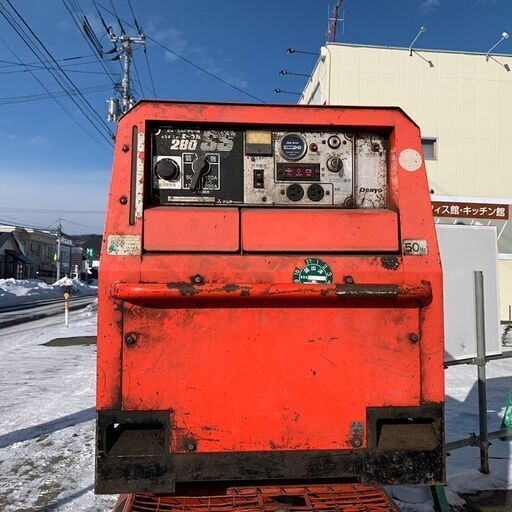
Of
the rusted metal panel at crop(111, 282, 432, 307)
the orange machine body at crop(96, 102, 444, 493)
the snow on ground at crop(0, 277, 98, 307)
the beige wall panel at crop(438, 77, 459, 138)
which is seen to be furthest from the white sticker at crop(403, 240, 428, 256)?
the snow on ground at crop(0, 277, 98, 307)

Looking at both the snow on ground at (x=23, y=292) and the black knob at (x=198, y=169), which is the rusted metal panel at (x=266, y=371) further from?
the snow on ground at (x=23, y=292)

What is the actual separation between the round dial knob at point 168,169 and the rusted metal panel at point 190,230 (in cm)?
21

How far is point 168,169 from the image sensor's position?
246 centimetres

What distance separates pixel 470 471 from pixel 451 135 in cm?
1338

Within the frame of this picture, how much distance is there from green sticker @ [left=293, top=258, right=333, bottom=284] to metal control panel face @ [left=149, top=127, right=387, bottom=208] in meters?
0.37

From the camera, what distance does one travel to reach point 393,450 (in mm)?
2303

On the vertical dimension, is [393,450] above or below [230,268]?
below

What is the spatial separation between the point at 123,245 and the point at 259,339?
2.59ft

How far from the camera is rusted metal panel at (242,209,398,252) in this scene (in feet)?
7.69

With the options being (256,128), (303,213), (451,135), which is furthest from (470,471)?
(451,135)

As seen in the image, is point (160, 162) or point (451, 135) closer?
point (160, 162)

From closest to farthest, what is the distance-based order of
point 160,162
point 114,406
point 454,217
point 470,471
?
point 114,406 < point 160,162 < point 470,471 < point 454,217

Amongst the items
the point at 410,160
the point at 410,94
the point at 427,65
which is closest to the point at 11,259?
the point at 410,94

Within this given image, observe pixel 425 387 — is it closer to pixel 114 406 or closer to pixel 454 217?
pixel 114 406
